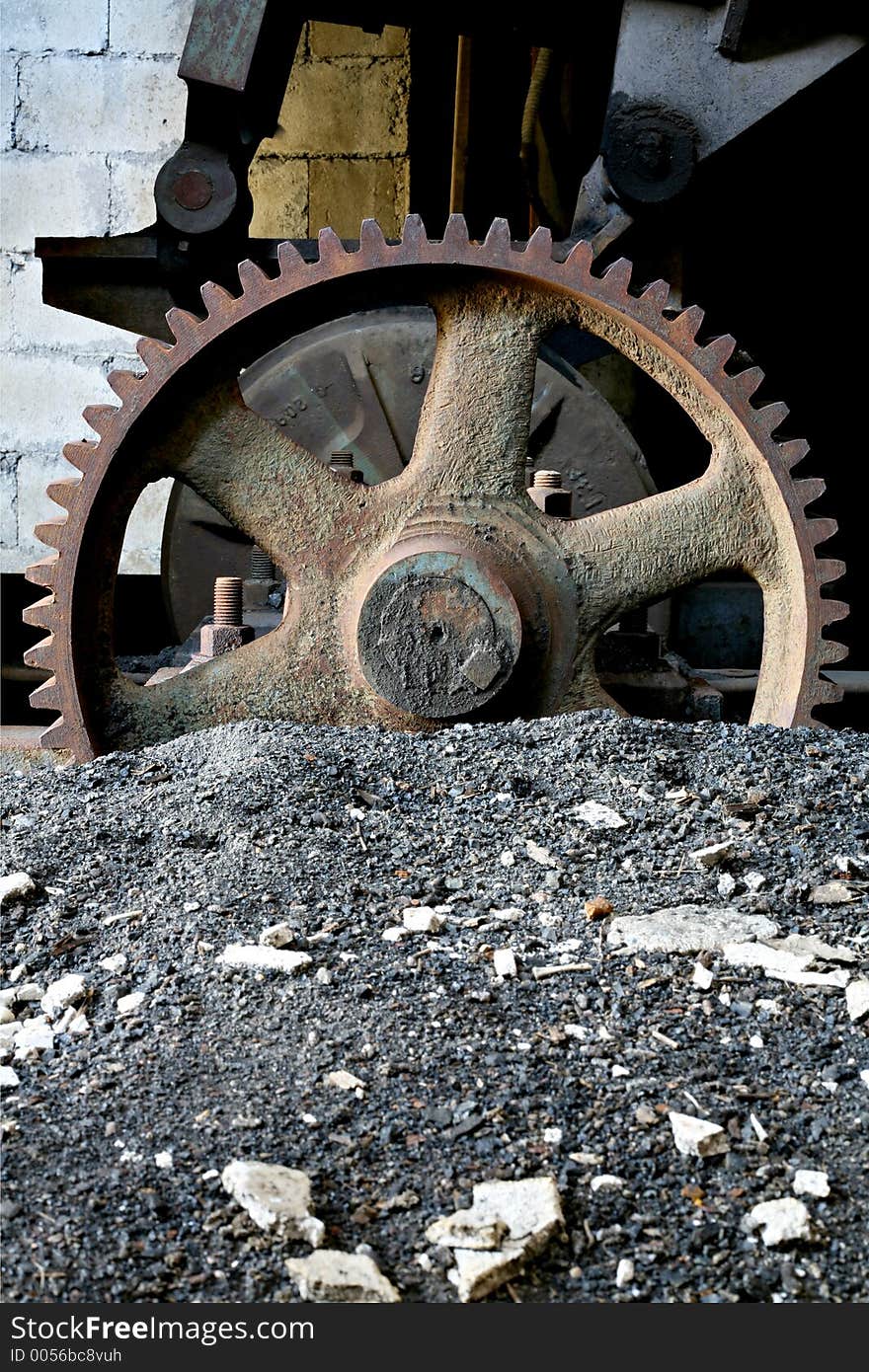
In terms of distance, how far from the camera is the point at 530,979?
5.44 feet

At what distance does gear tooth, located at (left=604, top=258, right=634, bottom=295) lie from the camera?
2.55 meters

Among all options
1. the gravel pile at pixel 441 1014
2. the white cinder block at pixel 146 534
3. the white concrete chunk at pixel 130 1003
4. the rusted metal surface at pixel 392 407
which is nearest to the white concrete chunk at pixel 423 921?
the gravel pile at pixel 441 1014

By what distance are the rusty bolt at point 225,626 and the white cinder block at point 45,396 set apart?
7.05 feet

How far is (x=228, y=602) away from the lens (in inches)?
111

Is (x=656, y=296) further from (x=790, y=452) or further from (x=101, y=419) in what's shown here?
(x=101, y=419)

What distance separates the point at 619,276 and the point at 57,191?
2.83 meters

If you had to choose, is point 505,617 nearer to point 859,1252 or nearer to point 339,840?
point 339,840

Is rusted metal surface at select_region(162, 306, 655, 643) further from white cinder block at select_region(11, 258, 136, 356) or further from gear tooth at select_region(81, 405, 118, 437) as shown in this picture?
white cinder block at select_region(11, 258, 136, 356)

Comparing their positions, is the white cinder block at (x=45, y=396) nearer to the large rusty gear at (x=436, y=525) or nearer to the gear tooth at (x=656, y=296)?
the large rusty gear at (x=436, y=525)

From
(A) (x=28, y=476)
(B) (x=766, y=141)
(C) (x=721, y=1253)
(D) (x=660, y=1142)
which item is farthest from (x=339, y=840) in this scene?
(A) (x=28, y=476)

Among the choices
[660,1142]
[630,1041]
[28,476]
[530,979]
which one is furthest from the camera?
[28,476]

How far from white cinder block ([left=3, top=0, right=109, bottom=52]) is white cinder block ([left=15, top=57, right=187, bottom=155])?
5cm

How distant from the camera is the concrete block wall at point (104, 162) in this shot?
4.59 metres

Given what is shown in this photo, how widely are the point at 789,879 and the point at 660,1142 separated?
709mm
